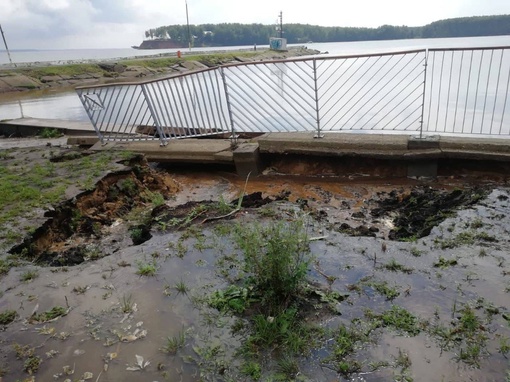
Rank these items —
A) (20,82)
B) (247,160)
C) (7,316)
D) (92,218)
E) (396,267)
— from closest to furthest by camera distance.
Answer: (7,316)
(396,267)
(92,218)
(247,160)
(20,82)

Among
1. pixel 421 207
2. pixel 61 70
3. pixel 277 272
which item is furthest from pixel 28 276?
pixel 61 70

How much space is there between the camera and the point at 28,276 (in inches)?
149

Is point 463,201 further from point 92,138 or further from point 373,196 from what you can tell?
point 92,138

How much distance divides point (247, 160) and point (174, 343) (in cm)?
473

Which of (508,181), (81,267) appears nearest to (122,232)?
(81,267)

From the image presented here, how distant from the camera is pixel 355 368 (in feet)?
8.38

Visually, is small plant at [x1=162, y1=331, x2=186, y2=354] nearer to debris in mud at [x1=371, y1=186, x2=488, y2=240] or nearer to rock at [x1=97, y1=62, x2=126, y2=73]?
debris in mud at [x1=371, y1=186, x2=488, y2=240]

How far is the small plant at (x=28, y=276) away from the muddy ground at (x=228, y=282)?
0.01 metres

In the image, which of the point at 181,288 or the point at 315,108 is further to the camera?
the point at 315,108

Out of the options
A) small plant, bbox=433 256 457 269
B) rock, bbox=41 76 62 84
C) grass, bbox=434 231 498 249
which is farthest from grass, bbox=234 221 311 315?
rock, bbox=41 76 62 84

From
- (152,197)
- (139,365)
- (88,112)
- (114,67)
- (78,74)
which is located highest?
(88,112)

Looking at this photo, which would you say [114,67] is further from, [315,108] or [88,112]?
[315,108]

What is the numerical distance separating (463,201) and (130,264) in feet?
13.5

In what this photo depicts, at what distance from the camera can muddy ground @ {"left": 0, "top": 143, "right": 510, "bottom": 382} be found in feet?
8.66
